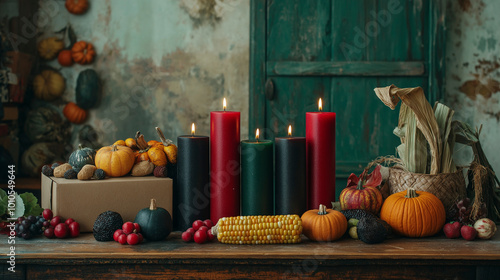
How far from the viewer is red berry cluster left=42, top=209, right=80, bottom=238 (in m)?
1.40

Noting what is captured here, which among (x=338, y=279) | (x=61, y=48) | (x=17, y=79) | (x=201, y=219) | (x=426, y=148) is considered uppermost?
(x=61, y=48)

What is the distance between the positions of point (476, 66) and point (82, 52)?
2.91m

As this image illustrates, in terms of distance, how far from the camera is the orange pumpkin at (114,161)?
1504mm

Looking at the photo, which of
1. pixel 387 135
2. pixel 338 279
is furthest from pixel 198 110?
pixel 338 279

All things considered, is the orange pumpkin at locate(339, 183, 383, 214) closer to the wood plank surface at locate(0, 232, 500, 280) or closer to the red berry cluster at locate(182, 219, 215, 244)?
the wood plank surface at locate(0, 232, 500, 280)

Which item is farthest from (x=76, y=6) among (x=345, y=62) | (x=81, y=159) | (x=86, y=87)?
(x=81, y=159)

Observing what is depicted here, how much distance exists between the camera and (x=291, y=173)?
4.93 feet

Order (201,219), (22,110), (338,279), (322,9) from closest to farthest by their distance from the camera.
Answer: (338,279) → (201,219) → (322,9) → (22,110)

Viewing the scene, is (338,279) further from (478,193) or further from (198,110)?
(198,110)

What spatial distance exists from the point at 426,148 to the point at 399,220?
27 cm

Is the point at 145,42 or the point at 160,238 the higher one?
the point at 145,42

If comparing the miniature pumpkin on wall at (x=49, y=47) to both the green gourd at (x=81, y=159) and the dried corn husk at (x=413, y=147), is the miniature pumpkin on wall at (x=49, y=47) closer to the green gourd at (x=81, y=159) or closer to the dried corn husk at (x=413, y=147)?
the green gourd at (x=81, y=159)

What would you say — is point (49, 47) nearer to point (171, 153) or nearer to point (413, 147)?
point (171, 153)

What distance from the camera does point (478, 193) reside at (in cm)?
151
